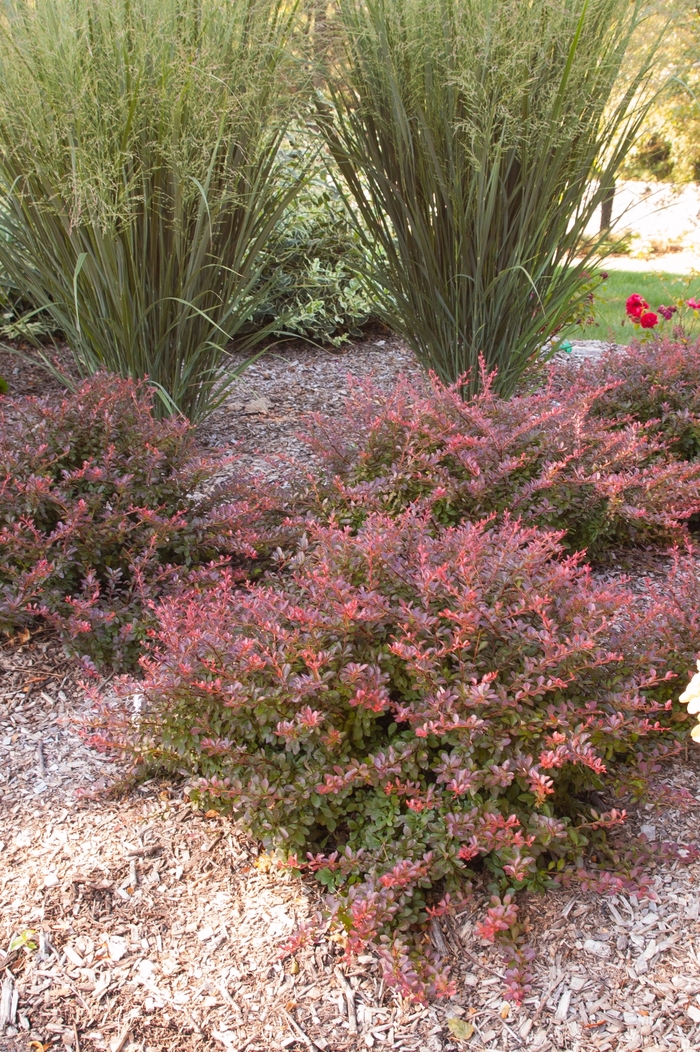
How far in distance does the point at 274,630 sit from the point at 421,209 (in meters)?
2.09

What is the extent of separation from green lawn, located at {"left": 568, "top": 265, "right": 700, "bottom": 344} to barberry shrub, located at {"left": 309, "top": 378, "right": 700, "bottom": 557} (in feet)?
10.7

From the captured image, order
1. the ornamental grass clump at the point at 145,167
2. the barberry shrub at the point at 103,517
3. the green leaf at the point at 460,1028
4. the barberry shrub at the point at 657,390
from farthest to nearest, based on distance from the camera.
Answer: the barberry shrub at the point at 657,390 < the ornamental grass clump at the point at 145,167 < the barberry shrub at the point at 103,517 < the green leaf at the point at 460,1028

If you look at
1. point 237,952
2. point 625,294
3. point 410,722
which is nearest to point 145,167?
point 410,722

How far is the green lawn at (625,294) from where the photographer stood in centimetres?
580

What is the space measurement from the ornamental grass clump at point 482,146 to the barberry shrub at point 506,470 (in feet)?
2.12

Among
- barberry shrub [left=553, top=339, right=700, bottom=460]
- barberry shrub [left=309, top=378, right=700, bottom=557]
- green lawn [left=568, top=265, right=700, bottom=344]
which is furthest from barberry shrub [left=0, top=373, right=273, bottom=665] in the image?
green lawn [left=568, top=265, right=700, bottom=344]

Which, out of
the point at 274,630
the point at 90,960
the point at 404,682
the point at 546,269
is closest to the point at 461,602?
the point at 404,682

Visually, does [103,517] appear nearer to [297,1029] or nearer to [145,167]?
[145,167]

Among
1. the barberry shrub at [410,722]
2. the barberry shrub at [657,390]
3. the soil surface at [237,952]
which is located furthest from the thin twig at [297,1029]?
the barberry shrub at [657,390]

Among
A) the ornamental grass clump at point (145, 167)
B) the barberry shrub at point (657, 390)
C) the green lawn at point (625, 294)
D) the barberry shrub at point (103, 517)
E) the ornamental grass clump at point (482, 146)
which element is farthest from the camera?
the green lawn at point (625, 294)

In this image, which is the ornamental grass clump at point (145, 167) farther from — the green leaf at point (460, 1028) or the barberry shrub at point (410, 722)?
the green leaf at point (460, 1028)

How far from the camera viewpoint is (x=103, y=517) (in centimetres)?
234

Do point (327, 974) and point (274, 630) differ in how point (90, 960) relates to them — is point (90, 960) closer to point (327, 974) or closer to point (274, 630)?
point (327, 974)

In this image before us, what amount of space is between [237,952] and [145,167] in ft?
7.48
